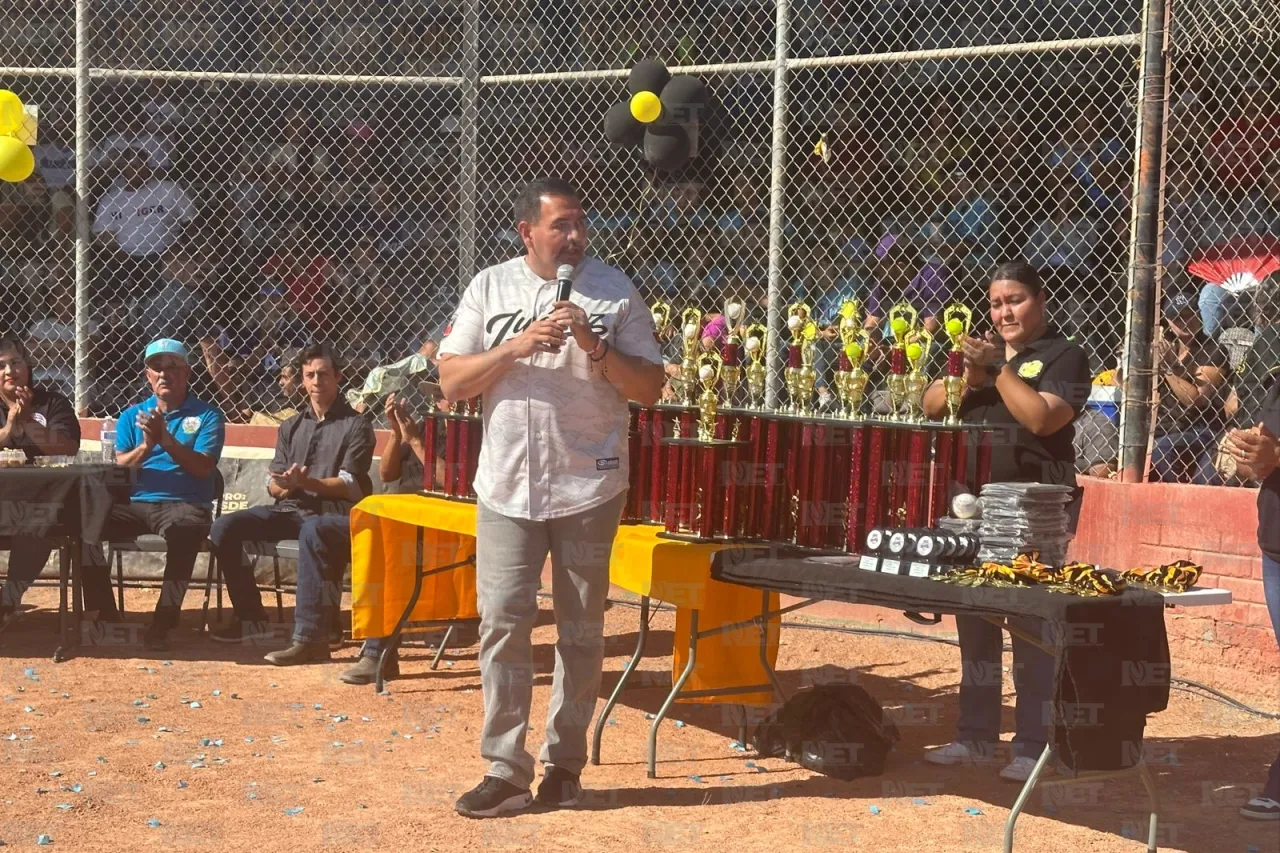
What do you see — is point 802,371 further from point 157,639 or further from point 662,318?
point 157,639

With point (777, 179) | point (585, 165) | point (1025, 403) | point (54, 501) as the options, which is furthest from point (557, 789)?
point (585, 165)

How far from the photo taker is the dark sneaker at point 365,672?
23.6ft

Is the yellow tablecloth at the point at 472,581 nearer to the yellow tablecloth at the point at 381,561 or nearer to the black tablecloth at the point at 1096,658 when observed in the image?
the yellow tablecloth at the point at 381,561

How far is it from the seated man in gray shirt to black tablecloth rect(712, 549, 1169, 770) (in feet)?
13.1

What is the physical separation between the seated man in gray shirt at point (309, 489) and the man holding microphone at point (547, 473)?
110 inches

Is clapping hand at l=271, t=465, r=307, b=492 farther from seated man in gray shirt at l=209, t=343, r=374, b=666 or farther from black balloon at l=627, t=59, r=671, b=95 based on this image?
black balloon at l=627, t=59, r=671, b=95

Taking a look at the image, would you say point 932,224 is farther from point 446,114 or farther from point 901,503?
point 901,503

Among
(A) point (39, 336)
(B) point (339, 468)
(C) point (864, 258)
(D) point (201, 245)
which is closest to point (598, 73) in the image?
(C) point (864, 258)

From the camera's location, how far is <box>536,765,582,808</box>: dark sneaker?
16.9 ft

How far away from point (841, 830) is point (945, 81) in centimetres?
578

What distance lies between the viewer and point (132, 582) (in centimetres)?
943

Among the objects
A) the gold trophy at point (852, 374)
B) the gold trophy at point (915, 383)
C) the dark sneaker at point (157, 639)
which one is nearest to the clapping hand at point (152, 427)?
the dark sneaker at point (157, 639)

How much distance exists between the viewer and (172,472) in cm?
823

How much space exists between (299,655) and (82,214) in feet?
12.9
